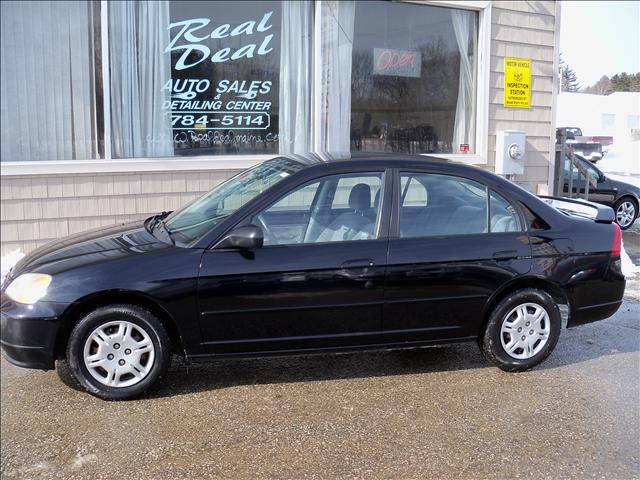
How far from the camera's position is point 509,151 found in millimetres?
9094

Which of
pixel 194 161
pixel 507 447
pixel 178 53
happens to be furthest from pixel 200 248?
pixel 178 53

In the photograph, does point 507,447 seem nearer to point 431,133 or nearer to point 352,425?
point 352,425

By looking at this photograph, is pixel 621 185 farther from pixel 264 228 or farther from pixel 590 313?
pixel 264 228

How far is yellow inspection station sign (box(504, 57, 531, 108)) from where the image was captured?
925 cm

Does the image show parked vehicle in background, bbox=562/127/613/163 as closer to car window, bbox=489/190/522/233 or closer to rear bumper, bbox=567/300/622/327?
rear bumper, bbox=567/300/622/327

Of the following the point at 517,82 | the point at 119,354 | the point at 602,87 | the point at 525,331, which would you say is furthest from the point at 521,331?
the point at 517,82

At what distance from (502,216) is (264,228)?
1712 mm

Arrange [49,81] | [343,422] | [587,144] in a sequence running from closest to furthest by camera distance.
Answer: [343,422] < [49,81] < [587,144]

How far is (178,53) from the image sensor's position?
7523 millimetres

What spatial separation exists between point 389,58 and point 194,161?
3072 millimetres

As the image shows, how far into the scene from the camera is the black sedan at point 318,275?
3865 mm

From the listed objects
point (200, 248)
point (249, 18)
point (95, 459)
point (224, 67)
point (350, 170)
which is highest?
point (249, 18)

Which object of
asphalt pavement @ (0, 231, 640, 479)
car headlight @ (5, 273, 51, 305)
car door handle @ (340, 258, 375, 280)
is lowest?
asphalt pavement @ (0, 231, 640, 479)

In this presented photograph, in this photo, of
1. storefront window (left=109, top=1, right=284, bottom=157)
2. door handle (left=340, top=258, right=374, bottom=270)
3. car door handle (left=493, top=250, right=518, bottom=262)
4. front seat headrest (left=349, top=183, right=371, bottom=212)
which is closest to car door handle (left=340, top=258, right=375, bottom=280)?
door handle (left=340, top=258, right=374, bottom=270)
